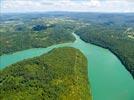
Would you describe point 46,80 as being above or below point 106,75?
above

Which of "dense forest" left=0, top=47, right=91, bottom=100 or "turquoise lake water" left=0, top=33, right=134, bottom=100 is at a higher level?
"dense forest" left=0, top=47, right=91, bottom=100

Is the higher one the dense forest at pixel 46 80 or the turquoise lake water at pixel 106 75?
the dense forest at pixel 46 80

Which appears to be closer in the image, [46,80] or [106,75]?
[46,80]

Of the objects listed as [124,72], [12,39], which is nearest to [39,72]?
[124,72]

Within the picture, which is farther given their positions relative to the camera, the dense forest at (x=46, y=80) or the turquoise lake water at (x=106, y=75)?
the turquoise lake water at (x=106, y=75)

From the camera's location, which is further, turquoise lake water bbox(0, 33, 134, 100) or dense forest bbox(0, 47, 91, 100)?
turquoise lake water bbox(0, 33, 134, 100)
